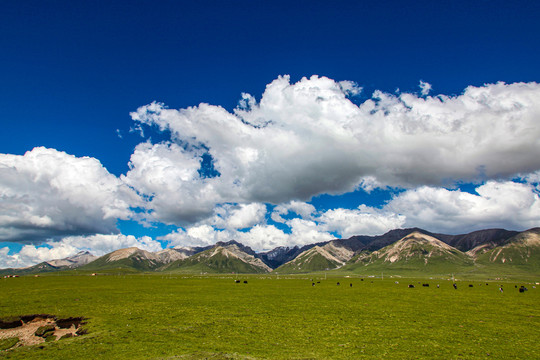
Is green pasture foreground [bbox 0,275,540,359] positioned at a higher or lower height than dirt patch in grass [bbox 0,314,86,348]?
lower

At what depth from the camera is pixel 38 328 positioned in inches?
1201

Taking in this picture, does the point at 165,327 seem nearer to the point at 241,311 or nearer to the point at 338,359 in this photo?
the point at 241,311

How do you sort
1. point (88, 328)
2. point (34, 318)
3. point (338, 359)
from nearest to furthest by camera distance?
point (338, 359)
point (88, 328)
point (34, 318)

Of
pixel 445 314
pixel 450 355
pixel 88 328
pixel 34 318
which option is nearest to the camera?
pixel 450 355

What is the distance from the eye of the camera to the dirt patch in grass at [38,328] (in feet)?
90.8

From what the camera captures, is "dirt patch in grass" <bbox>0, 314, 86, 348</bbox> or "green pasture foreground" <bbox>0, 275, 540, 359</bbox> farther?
"dirt patch in grass" <bbox>0, 314, 86, 348</bbox>

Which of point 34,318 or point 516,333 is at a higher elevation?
point 34,318

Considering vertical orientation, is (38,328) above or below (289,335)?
above

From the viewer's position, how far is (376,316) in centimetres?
3916

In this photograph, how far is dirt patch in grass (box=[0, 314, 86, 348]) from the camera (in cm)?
2767

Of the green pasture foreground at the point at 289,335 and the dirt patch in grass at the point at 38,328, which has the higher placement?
the dirt patch in grass at the point at 38,328

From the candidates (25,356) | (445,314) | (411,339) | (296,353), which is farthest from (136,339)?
(445,314)

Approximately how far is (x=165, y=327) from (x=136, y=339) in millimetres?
5092

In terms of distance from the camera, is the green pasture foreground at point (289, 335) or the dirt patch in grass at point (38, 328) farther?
the dirt patch in grass at point (38, 328)
